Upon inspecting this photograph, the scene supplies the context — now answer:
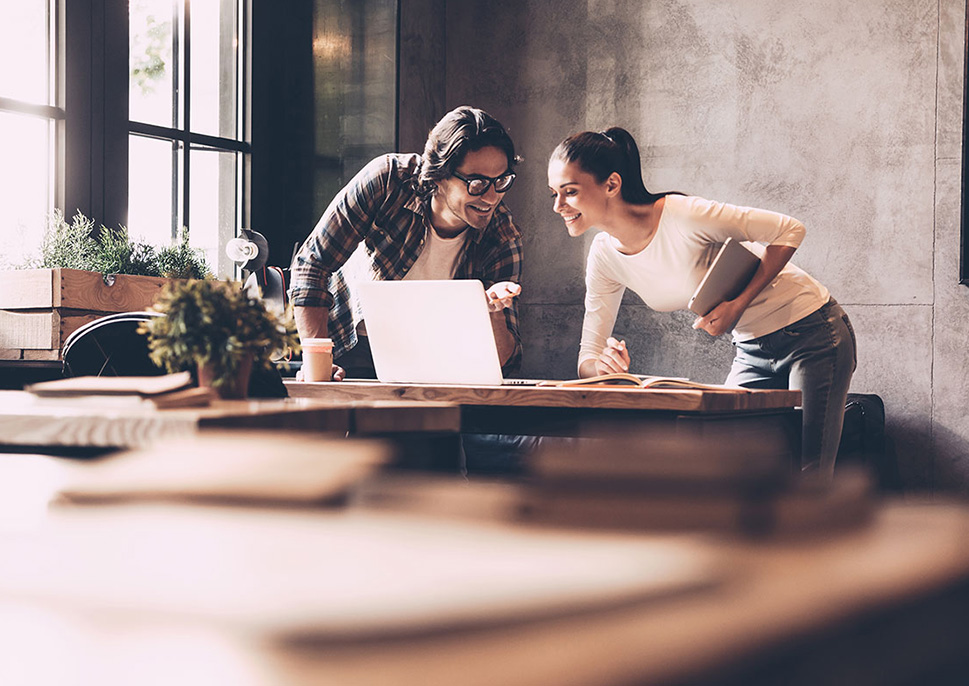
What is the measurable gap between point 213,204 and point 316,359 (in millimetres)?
2427

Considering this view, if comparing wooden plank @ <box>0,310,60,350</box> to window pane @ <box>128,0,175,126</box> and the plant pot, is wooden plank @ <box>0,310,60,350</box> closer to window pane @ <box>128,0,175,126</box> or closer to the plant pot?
window pane @ <box>128,0,175,126</box>

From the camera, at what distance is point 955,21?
4098 mm

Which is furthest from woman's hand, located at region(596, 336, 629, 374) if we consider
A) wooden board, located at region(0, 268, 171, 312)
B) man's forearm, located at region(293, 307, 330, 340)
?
wooden board, located at region(0, 268, 171, 312)

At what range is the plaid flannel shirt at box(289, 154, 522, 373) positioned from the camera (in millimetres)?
2727

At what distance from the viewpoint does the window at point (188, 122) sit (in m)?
4.00

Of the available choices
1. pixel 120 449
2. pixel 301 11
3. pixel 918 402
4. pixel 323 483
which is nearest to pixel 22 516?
pixel 323 483

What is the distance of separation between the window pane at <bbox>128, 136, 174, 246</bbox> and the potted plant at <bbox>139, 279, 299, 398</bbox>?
267 cm

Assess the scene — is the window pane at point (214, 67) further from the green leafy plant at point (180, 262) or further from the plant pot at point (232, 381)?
the plant pot at point (232, 381)

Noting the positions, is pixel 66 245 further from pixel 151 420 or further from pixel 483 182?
pixel 151 420

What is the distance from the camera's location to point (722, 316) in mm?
2311

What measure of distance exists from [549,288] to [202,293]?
3.65 metres

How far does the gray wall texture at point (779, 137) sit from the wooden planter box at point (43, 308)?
2.31 metres

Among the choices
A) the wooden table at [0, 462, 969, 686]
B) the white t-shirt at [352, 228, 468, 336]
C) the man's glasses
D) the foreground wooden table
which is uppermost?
the man's glasses

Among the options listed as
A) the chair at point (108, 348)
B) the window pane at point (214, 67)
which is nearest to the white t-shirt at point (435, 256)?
the chair at point (108, 348)
